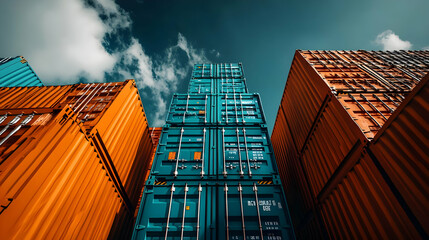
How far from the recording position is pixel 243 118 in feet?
25.0

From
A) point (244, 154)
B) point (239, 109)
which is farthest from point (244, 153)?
point (239, 109)

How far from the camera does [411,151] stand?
3.05 m

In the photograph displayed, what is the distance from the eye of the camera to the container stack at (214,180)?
4320 mm

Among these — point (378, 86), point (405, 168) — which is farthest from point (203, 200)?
point (378, 86)

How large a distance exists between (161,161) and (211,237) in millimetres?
2785

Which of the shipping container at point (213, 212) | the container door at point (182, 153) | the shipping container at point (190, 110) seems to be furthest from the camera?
the shipping container at point (190, 110)

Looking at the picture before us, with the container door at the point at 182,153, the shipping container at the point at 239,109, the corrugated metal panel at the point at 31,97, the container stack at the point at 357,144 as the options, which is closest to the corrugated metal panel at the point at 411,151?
the container stack at the point at 357,144

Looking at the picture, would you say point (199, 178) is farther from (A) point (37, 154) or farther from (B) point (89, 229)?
(A) point (37, 154)

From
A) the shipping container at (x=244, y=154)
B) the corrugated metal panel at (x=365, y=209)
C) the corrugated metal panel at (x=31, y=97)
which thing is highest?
the corrugated metal panel at (x=31, y=97)

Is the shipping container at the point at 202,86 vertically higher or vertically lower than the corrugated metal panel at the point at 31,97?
higher

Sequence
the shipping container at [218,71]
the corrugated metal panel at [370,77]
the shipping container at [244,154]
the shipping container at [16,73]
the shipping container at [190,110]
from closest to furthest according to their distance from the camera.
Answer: the corrugated metal panel at [370,77], the shipping container at [244,154], the shipping container at [190,110], the shipping container at [16,73], the shipping container at [218,71]

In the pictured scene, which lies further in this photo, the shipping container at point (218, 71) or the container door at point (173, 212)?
the shipping container at point (218, 71)

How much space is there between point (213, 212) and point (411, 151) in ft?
13.6

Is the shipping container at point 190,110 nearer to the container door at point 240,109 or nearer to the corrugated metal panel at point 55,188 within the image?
the container door at point 240,109
